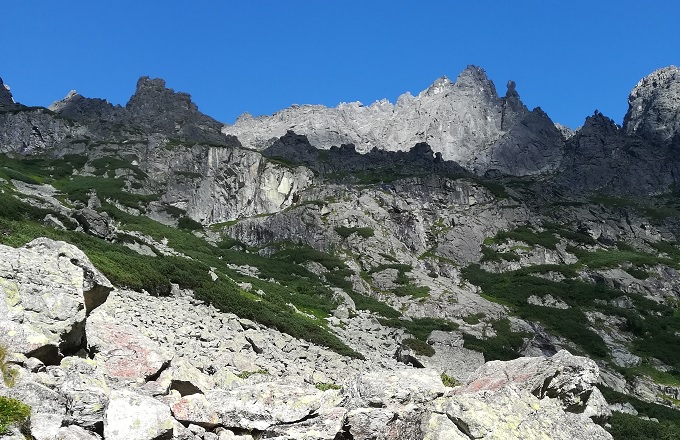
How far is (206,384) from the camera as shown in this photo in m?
14.6

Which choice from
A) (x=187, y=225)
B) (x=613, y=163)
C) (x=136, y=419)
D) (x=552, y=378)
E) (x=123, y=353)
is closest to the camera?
(x=136, y=419)

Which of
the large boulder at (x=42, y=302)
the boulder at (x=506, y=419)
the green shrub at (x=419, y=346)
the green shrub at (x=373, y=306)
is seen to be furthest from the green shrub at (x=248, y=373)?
the green shrub at (x=373, y=306)

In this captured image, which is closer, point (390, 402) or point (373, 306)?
point (390, 402)

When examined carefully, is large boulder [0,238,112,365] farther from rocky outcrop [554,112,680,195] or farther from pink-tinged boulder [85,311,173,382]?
rocky outcrop [554,112,680,195]

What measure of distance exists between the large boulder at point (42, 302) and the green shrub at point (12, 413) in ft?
6.87

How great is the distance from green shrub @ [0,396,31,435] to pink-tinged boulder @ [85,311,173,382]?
410cm

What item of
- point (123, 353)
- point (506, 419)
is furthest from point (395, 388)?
point (123, 353)

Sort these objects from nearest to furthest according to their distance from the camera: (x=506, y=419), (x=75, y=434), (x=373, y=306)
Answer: (x=75, y=434) < (x=506, y=419) < (x=373, y=306)

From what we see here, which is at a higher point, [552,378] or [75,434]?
[552,378]

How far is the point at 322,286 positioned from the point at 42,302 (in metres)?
51.2

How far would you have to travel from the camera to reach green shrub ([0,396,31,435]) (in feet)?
26.0

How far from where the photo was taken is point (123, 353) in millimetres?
13445

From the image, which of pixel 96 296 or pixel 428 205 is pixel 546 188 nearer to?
pixel 428 205

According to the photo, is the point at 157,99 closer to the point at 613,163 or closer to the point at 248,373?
the point at 613,163
